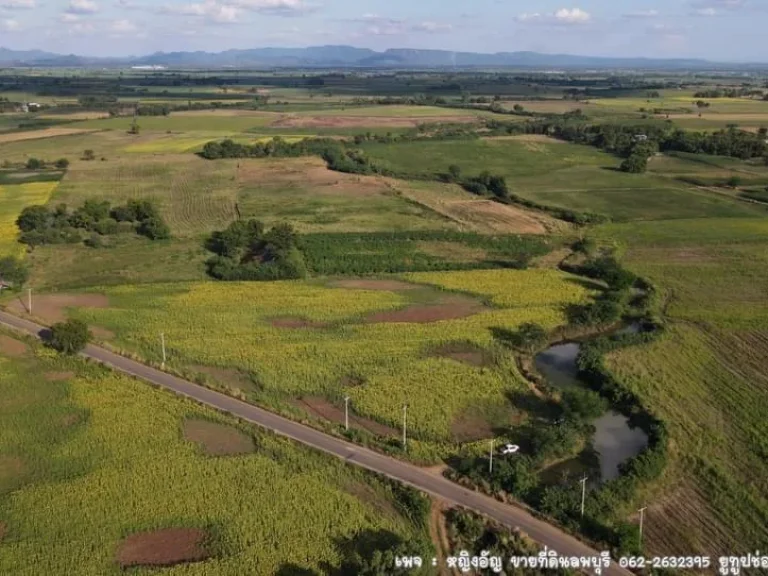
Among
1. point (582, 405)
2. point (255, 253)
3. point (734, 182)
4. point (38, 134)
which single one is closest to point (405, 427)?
point (582, 405)

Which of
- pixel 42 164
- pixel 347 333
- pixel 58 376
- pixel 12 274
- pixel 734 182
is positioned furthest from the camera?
pixel 42 164

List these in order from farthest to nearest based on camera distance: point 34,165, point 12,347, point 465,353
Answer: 1. point 34,165
2. point 12,347
3. point 465,353

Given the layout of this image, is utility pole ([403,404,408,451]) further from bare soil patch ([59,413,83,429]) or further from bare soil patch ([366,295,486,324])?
bare soil patch ([59,413,83,429])

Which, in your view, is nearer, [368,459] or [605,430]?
[368,459]

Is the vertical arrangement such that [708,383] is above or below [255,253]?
below

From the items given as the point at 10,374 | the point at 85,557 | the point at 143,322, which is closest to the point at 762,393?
→ the point at 85,557

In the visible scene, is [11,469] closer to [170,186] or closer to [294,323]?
[294,323]

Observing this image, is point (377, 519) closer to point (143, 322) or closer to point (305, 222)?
point (143, 322)

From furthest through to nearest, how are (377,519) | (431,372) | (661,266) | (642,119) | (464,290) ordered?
(642,119) < (661,266) < (464,290) < (431,372) < (377,519)
